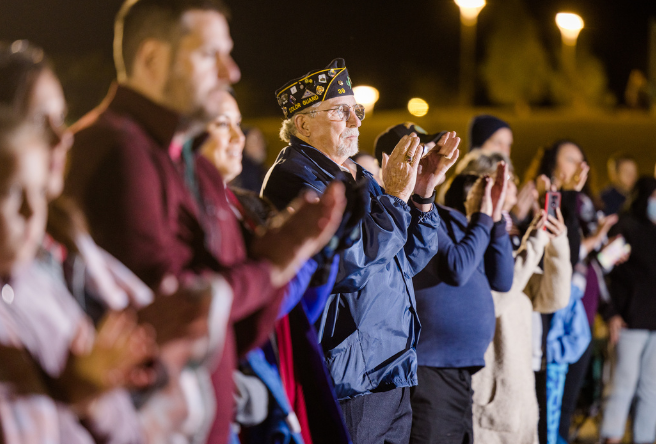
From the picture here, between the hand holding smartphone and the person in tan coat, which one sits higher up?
the hand holding smartphone

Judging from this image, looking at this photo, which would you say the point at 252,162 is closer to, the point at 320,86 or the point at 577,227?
the point at 577,227

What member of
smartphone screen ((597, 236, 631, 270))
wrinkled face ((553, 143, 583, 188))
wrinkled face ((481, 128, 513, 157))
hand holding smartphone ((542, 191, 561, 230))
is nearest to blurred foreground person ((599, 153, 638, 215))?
smartphone screen ((597, 236, 631, 270))

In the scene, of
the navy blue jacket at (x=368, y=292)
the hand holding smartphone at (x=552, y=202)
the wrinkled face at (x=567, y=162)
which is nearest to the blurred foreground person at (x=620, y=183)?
the wrinkled face at (x=567, y=162)

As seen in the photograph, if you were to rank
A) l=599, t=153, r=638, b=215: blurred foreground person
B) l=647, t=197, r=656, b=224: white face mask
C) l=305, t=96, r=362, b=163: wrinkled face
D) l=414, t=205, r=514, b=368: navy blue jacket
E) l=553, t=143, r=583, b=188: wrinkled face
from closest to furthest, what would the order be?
l=305, t=96, r=362, b=163: wrinkled face < l=414, t=205, r=514, b=368: navy blue jacket < l=553, t=143, r=583, b=188: wrinkled face < l=647, t=197, r=656, b=224: white face mask < l=599, t=153, r=638, b=215: blurred foreground person

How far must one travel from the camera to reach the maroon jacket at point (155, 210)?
123 centimetres

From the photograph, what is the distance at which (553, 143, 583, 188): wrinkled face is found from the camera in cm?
464

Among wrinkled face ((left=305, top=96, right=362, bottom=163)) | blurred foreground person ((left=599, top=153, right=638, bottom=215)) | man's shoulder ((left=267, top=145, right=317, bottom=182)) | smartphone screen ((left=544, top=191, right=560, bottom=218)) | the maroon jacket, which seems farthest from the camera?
blurred foreground person ((left=599, top=153, right=638, bottom=215))

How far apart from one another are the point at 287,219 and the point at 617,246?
394 centimetres

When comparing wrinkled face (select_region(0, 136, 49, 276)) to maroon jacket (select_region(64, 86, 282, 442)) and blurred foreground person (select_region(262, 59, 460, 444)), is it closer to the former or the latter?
maroon jacket (select_region(64, 86, 282, 442))

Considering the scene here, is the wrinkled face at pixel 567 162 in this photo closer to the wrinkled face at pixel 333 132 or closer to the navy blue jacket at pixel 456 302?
the navy blue jacket at pixel 456 302

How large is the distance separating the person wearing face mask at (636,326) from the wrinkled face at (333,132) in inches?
120

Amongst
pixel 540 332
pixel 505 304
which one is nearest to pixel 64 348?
pixel 505 304

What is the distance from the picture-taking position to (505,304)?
3.67m

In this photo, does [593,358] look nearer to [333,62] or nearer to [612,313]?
[612,313]
